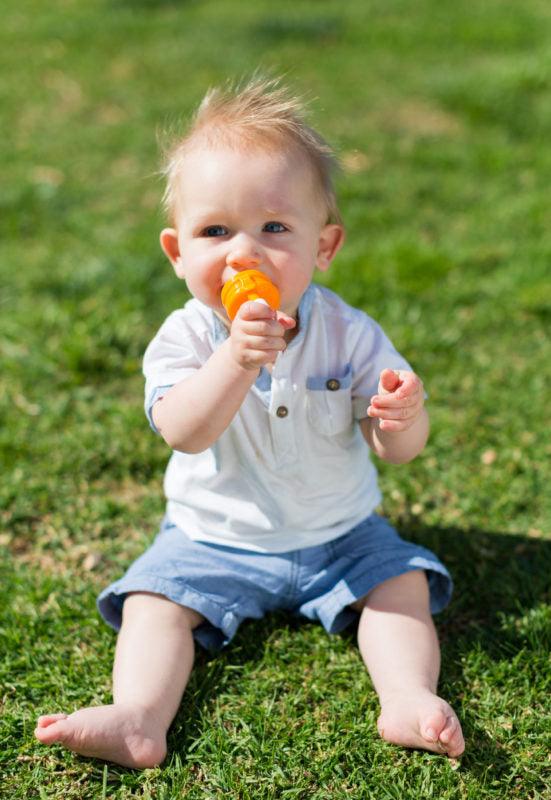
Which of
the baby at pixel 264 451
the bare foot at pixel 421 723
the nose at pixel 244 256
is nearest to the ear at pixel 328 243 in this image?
the baby at pixel 264 451

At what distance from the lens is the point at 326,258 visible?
216 centimetres

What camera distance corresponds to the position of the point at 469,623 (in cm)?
230

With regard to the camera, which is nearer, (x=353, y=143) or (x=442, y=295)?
A: (x=442, y=295)

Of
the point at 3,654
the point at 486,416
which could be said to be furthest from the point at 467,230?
the point at 3,654

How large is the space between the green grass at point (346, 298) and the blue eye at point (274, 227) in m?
0.98

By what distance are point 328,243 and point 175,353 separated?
1.44 feet

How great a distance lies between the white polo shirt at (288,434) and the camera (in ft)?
6.95

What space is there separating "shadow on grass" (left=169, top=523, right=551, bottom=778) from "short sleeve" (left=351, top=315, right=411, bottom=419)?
58cm

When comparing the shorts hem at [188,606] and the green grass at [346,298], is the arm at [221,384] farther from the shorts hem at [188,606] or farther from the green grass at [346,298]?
the green grass at [346,298]

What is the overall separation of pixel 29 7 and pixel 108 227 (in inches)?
164

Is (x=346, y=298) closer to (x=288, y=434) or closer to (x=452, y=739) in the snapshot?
(x=288, y=434)

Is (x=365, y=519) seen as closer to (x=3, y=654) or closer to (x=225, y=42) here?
(x=3, y=654)

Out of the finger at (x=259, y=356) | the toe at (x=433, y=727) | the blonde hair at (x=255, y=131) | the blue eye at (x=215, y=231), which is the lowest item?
the toe at (x=433, y=727)

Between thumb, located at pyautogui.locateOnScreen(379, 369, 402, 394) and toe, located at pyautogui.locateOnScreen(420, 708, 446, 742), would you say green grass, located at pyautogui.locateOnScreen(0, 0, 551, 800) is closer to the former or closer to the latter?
toe, located at pyautogui.locateOnScreen(420, 708, 446, 742)
